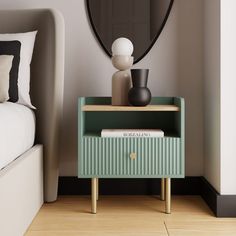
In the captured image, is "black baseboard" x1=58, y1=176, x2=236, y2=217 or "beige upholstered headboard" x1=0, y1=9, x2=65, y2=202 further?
"black baseboard" x1=58, y1=176, x2=236, y2=217

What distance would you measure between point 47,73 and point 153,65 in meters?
0.63

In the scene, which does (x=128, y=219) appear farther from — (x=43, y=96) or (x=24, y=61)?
(x=24, y=61)

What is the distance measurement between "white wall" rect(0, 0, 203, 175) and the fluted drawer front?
0.42 metres

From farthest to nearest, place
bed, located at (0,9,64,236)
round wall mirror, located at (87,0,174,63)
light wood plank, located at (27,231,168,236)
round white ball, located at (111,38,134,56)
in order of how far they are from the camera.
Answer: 1. round wall mirror, located at (87,0,174,63)
2. round white ball, located at (111,38,134,56)
3. bed, located at (0,9,64,236)
4. light wood plank, located at (27,231,168,236)

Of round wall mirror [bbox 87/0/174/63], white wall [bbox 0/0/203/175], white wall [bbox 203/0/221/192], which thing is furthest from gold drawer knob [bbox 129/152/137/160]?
round wall mirror [bbox 87/0/174/63]

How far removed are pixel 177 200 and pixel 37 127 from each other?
877 mm

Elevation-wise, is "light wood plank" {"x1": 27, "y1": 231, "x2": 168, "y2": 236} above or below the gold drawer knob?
below

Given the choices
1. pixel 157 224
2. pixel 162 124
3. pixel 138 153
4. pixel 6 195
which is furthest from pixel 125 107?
pixel 6 195

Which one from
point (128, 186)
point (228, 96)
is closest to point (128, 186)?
point (128, 186)

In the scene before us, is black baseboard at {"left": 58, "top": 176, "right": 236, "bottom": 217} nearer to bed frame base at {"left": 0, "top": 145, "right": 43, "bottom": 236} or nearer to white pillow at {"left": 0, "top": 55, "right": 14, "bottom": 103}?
bed frame base at {"left": 0, "top": 145, "right": 43, "bottom": 236}

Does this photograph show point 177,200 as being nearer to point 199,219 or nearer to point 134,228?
point 199,219

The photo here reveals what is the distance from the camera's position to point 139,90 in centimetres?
230

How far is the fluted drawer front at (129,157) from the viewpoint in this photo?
7.38ft

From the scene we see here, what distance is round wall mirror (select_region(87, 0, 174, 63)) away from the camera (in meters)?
2.62
